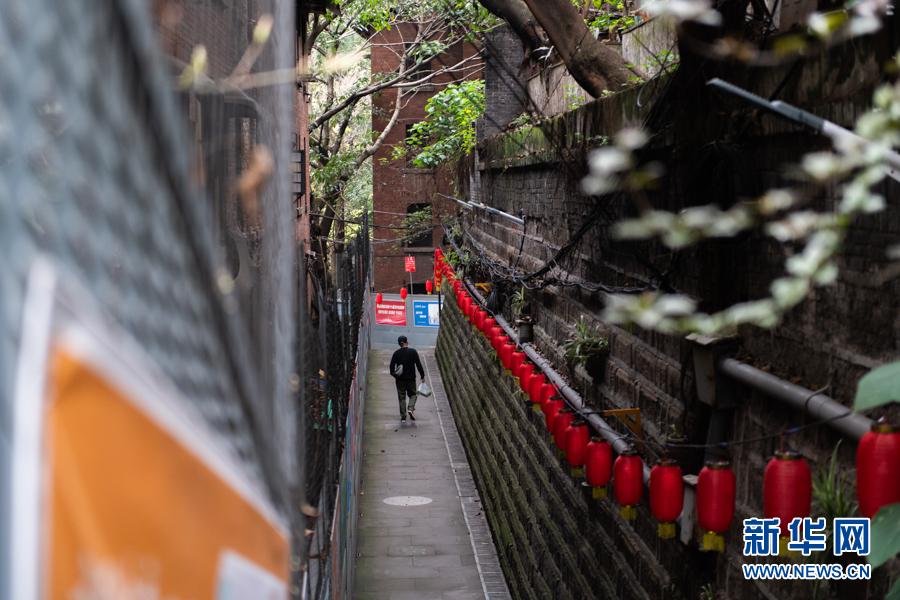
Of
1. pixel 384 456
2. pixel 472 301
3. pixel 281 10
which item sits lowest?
pixel 384 456

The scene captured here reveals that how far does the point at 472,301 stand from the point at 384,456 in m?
2.98

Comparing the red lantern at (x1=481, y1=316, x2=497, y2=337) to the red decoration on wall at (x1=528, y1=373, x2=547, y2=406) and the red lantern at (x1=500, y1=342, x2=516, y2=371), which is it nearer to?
the red lantern at (x1=500, y1=342, x2=516, y2=371)

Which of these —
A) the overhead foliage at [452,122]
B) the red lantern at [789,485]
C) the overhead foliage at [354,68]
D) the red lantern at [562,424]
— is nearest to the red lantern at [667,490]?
the red lantern at [789,485]

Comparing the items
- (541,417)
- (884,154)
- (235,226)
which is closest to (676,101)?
(884,154)

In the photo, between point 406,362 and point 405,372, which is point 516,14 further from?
point 405,372

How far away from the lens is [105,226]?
105cm

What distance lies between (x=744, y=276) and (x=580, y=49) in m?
3.70

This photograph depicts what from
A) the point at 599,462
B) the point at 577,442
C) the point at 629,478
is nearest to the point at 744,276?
the point at 629,478

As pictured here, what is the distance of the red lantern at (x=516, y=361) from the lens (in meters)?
11.1

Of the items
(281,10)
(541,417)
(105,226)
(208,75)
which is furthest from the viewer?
(541,417)

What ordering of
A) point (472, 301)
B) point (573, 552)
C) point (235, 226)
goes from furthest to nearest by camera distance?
1. point (472, 301)
2. point (573, 552)
3. point (235, 226)

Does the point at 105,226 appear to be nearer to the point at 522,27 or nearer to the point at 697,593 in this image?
the point at 697,593

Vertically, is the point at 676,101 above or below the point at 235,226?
above

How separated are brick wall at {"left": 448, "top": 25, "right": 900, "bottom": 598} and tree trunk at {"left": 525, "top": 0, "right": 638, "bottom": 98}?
0.33 meters
